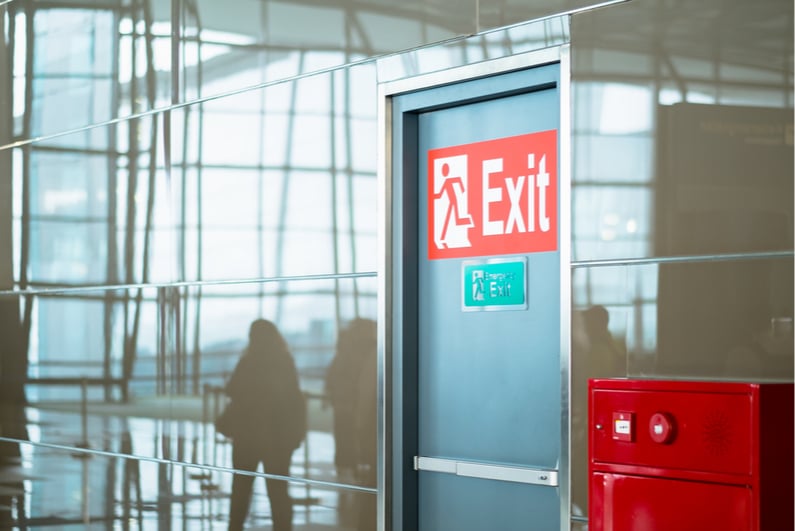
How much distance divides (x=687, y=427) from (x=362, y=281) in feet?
6.53

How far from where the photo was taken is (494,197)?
15.1 feet

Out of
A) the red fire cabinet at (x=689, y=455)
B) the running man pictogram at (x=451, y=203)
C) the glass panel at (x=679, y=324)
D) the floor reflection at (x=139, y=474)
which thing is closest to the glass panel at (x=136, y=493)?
the floor reflection at (x=139, y=474)

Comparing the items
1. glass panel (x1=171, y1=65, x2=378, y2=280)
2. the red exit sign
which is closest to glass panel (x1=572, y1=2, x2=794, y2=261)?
the red exit sign

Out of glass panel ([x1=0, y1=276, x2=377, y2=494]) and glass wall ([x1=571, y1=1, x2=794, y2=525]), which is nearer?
glass wall ([x1=571, y1=1, x2=794, y2=525])

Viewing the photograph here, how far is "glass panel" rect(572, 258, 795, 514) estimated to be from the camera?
3.54 meters

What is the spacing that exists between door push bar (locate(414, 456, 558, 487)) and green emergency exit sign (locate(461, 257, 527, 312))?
2.16 feet

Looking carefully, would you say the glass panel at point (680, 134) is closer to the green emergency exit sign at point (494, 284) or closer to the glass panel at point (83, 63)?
the green emergency exit sign at point (494, 284)

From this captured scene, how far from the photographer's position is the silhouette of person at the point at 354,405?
494cm

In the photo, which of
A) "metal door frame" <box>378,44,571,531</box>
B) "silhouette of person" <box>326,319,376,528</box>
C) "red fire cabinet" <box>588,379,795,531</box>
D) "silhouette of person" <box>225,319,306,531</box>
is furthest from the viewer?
"silhouette of person" <box>225,319,306,531</box>

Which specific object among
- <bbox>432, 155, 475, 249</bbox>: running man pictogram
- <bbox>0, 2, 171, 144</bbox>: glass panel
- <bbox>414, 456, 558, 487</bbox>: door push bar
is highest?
<bbox>0, 2, 171, 144</bbox>: glass panel

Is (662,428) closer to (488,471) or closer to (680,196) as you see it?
(680,196)

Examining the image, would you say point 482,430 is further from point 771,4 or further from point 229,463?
point 771,4

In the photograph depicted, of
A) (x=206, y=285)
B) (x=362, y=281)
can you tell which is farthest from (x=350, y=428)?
(x=206, y=285)

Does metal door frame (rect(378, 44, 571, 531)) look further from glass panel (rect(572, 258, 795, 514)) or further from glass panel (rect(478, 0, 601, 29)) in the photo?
glass panel (rect(572, 258, 795, 514))
